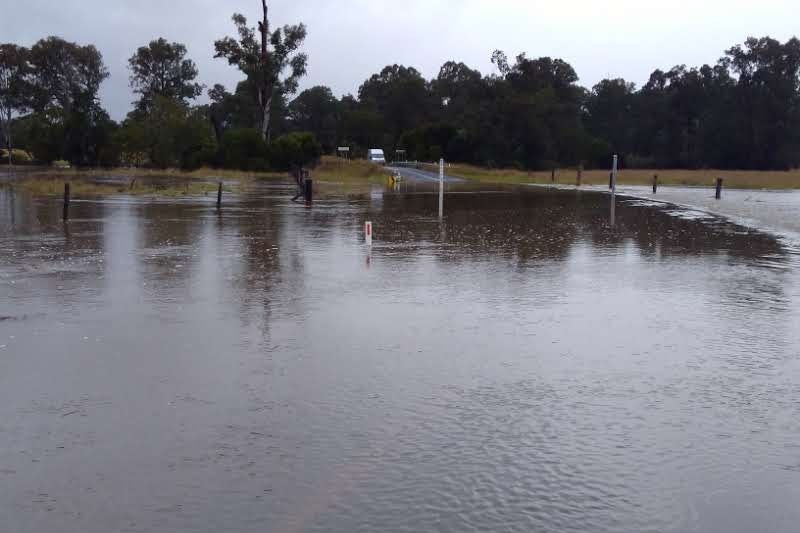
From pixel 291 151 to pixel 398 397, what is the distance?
67.2m

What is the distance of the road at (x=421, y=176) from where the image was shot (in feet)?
225

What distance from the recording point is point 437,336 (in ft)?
28.8

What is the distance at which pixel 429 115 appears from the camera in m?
131

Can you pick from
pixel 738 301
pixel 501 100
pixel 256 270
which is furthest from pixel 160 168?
pixel 738 301

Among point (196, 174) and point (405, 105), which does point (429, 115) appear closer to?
point (405, 105)

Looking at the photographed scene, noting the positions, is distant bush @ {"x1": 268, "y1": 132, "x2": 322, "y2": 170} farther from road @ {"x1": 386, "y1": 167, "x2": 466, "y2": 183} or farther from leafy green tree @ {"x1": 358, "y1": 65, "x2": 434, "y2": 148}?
leafy green tree @ {"x1": 358, "y1": 65, "x2": 434, "y2": 148}

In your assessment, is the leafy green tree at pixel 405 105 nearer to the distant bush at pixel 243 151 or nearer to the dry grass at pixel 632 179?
the dry grass at pixel 632 179

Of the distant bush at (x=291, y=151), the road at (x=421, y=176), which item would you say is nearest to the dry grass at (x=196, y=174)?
the distant bush at (x=291, y=151)

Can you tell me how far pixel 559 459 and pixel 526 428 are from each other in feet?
1.97

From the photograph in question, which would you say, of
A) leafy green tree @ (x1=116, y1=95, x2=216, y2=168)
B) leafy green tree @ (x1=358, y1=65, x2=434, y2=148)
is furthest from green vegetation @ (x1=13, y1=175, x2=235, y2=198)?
leafy green tree @ (x1=358, y1=65, x2=434, y2=148)

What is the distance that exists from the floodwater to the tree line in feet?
199

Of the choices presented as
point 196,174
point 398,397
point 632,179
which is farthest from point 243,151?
point 398,397

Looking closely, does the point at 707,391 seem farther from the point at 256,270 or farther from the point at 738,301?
the point at 256,270

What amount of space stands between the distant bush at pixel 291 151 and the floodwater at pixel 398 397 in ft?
191
